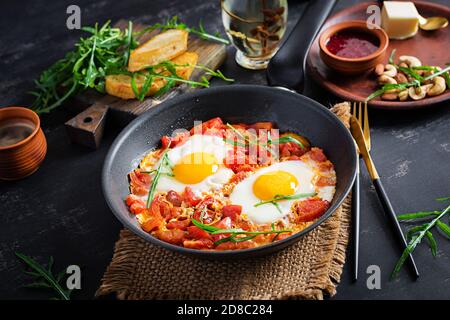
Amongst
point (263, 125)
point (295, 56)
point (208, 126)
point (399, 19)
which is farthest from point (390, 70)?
point (208, 126)

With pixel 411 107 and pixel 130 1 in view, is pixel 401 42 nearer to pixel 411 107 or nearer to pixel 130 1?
pixel 411 107

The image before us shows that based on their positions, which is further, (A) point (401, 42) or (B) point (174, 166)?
(A) point (401, 42)

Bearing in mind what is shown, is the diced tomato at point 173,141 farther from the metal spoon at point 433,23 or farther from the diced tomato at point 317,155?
the metal spoon at point 433,23

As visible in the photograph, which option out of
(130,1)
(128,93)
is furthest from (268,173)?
(130,1)

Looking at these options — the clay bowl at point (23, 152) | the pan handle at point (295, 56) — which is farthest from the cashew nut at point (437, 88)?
the clay bowl at point (23, 152)

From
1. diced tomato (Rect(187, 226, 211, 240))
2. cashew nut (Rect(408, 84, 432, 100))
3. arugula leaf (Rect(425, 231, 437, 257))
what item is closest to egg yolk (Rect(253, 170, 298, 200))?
diced tomato (Rect(187, 226, 211, 240))

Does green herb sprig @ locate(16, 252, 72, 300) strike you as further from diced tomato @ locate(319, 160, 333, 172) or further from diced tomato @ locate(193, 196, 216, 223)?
diced tomato @ locate(319, 160, 333, 172)

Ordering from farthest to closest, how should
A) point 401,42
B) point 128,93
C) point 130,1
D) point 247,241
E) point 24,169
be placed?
point 130,1 < point 401,42 < point 128,93 < point 24,169 < point 247,241
